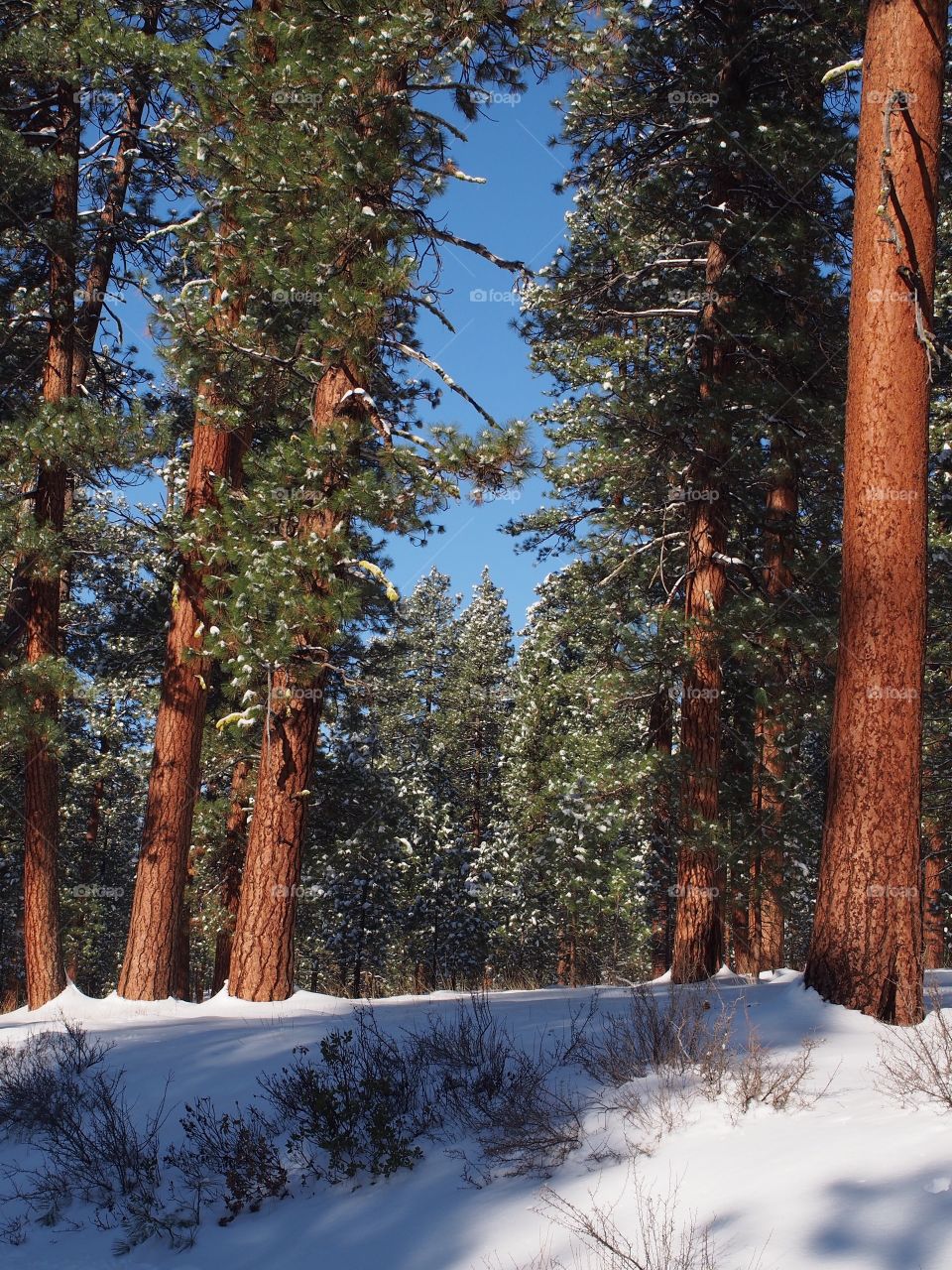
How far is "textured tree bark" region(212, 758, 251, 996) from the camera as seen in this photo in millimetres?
16766

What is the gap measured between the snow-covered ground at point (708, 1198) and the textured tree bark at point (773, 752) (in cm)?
547

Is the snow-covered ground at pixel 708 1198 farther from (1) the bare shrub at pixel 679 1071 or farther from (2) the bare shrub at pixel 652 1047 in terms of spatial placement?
(2) the bare shrub at pixel 652 1047

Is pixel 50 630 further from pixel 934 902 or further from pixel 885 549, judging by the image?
pixel 934 902

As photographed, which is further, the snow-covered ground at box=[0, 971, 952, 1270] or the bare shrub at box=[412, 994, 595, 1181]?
the bare shrub at box=[412, 994, 595, 1181]

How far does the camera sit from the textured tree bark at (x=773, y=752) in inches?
454

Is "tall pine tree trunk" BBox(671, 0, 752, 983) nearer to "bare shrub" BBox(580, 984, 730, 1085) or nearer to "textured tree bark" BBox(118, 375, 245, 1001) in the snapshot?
"bare shrub" BBox(580, 984, 730, 1085)

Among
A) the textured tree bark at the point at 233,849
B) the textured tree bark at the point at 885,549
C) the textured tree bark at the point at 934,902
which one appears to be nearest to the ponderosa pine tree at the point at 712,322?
the textured tree bark at the point at 885,549

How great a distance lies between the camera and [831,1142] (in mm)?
3773

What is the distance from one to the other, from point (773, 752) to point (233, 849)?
9901 millimetres

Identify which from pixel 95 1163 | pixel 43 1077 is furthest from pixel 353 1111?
pixel 43 1077

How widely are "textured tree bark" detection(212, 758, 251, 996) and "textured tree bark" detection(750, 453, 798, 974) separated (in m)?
8.12

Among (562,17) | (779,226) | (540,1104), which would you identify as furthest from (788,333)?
(540,1104)

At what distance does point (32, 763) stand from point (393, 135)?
27.6 feet

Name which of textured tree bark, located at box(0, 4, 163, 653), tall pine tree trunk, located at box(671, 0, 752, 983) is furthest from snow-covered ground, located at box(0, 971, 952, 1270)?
textured tree bark, located at box(0, 4, 163, 653)
